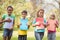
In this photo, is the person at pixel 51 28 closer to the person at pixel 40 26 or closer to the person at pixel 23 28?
the person at pixel 40 26

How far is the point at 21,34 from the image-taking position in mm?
8289

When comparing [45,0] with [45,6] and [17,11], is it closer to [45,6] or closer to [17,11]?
[45,6]

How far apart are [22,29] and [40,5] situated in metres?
13.9

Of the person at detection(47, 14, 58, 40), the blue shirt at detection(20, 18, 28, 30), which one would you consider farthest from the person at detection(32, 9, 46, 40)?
the person at detection(47, 14, 58, 40)

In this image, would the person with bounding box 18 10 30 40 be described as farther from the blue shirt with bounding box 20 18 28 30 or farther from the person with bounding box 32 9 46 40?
the person with bounding box 32 9 46 40

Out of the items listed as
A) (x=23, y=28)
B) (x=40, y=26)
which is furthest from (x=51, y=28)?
(x=23, y=28)

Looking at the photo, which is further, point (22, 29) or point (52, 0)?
point (52, 0)

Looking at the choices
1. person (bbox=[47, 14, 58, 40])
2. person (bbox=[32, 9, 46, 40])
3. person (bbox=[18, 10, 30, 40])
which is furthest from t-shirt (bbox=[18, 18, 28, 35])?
person (bbox=[47, 14, 58, 40])

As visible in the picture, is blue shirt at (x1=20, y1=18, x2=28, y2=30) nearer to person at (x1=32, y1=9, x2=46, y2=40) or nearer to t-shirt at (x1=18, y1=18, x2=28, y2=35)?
t-shirt at (x1=18, y1=18, x2=28, y2=35)

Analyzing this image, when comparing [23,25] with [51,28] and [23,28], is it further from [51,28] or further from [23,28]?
[51,28]

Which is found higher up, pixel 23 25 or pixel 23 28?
pixel 23 25

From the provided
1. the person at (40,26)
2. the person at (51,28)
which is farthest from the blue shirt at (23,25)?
the person at (51,28)

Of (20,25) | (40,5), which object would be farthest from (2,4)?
(20,25)

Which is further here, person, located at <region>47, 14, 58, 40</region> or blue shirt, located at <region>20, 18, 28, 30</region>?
person, located at <region>47, 14, 58, 40</region>
